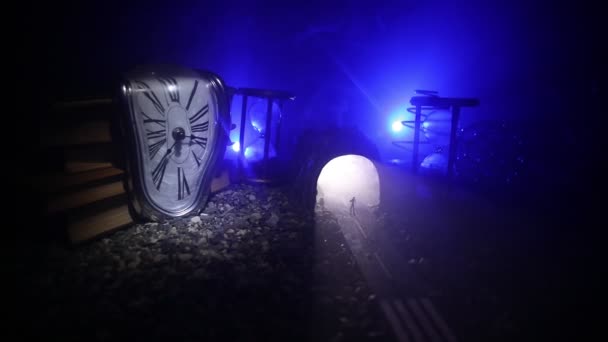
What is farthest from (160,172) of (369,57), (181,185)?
(369,57)

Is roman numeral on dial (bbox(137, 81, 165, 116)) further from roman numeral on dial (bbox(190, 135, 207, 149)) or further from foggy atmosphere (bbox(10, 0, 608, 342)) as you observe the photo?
roman numeral on dial (bbox(190, 135, 207, 149))

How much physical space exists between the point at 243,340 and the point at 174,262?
61.5 inches

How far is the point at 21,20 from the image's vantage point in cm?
482

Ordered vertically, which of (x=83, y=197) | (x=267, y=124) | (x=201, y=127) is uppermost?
(x=267, y=124)

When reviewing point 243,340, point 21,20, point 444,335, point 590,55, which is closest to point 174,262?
point 243,340

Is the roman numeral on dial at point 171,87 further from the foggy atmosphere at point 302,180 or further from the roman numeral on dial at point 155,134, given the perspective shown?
the roman numeral on dial at point 155,134

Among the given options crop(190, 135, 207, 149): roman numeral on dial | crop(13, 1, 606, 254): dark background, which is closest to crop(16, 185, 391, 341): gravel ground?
crop(190, 135, 207, 149): roman numeral on dial

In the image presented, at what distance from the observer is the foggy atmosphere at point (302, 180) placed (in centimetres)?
319

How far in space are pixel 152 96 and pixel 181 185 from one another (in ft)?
4.43

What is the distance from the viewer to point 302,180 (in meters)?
5.83

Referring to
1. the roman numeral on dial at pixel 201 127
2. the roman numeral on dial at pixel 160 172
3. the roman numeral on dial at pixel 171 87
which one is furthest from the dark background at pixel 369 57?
the roman numeral on dial at pixel 201 127

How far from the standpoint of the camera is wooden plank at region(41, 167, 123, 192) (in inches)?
148

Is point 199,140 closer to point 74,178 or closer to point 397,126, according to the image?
point 74,178

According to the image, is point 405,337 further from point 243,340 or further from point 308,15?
point 308,15
